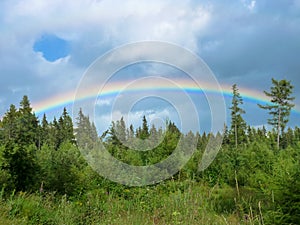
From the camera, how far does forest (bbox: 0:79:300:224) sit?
5.77 metres

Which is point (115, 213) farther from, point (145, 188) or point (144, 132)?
point (144, 132)

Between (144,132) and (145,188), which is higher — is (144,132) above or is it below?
above

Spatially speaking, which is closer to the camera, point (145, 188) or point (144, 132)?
point (145, 188)

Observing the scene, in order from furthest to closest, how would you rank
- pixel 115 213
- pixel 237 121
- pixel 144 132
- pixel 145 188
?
pixel 237 121 → pixel 144 132 → pixel 145 188 → pixel 115 213

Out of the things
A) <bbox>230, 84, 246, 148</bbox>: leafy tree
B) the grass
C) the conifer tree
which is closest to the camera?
the grass

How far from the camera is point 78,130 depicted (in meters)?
9.96

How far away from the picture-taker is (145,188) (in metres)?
10.9

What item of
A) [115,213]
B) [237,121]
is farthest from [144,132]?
[237,121]

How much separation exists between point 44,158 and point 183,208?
628 cm

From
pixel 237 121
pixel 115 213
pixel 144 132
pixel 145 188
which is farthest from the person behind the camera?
pixel 237 121

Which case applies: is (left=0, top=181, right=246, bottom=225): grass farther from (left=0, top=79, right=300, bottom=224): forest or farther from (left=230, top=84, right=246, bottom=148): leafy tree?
(left=230, top=84, right=246, bottom=148): leafy tree

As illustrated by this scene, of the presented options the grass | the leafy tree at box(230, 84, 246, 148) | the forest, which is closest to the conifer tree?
the forest

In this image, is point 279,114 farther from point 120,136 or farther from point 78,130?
point 78,130

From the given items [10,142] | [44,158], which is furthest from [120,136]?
[10,142]
